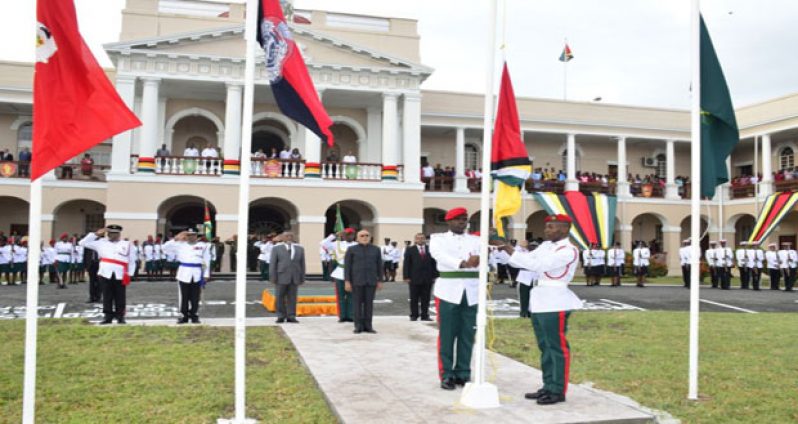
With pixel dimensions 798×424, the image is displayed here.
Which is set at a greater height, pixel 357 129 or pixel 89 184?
pixel 357 129

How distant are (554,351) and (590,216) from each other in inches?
927

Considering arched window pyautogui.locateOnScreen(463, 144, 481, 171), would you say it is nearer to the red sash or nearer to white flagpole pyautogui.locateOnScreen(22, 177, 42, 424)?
the red sash

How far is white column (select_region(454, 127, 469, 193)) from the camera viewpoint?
104ft

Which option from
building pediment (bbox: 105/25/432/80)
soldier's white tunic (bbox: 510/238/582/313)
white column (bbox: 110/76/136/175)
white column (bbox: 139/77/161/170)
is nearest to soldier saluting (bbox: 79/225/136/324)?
soldier's white tunic (bbox: 510/238/582/313)

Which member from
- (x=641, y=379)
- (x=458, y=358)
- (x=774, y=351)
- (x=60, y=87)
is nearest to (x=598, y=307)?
(x=774, y=351)

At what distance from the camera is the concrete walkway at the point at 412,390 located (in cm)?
546

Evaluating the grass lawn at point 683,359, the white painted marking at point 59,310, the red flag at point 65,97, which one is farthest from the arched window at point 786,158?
the red flag at point 65,97

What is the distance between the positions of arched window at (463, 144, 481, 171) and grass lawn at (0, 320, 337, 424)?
26090mm

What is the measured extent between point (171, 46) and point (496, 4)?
23.2 metres

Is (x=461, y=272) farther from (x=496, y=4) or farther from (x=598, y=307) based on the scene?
(x=598, y=307)

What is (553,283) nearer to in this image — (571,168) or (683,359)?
(683,359)

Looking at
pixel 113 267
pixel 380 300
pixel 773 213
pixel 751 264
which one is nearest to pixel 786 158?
pixel 773 213

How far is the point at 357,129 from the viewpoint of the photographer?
1219 inches

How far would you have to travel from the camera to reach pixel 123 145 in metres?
25.4
